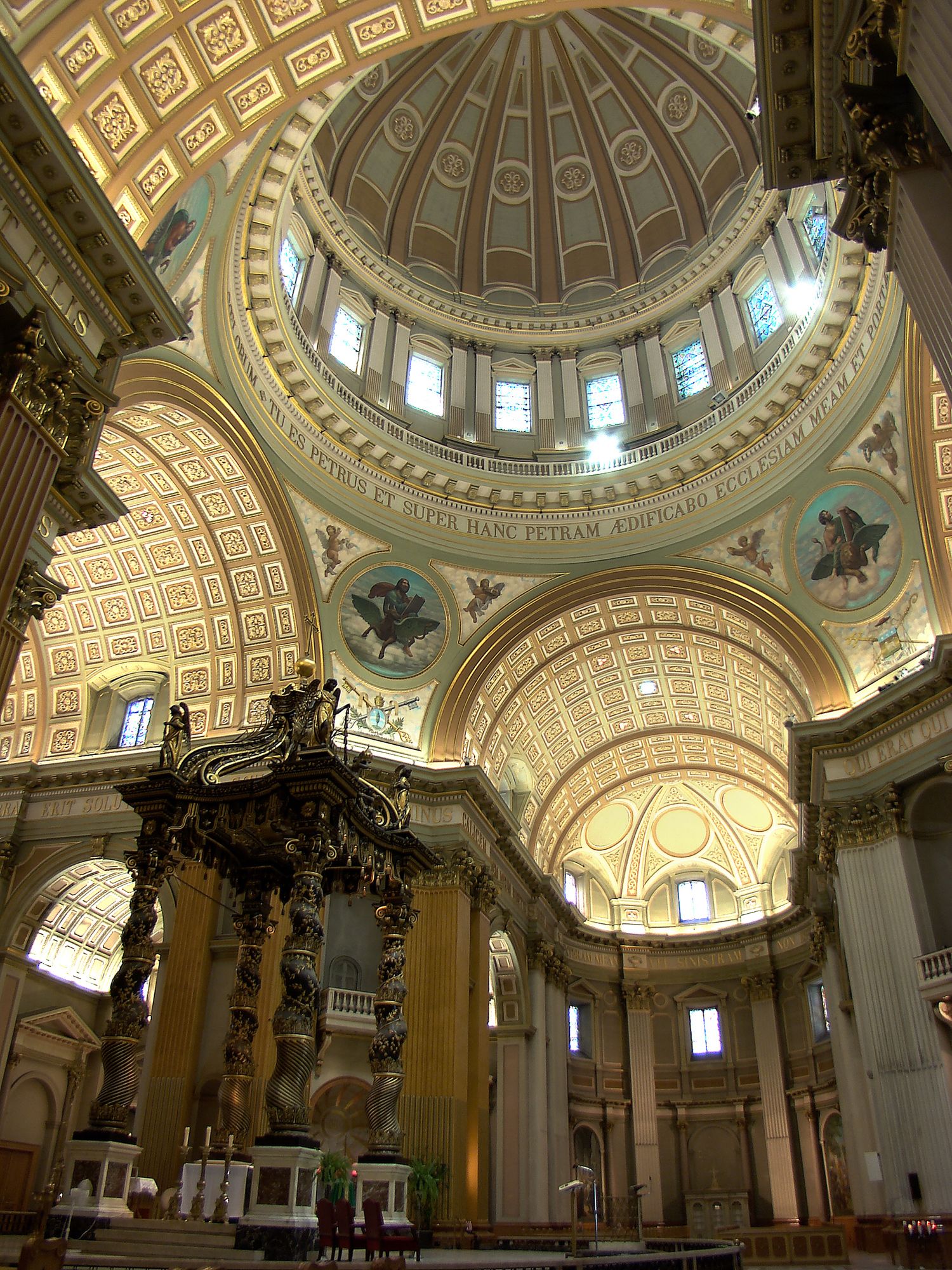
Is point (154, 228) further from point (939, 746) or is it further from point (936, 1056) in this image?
point (936, 1056)

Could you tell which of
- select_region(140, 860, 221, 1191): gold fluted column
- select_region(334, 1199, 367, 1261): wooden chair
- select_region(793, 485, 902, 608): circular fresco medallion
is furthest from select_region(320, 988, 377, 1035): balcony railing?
select_region(793, 485, 902, 608): circular fresco medallion

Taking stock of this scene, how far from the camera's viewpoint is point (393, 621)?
78.7ft

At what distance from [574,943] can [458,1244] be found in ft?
55.4

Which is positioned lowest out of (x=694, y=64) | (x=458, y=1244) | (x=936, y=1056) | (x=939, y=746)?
(x=458, y=1244)

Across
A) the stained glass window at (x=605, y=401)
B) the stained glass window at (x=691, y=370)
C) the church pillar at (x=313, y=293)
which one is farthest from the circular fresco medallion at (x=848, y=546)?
the church pillar at (x=313, y=293)

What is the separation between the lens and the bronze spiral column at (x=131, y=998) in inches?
449

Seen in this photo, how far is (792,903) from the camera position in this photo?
3228 centimetres

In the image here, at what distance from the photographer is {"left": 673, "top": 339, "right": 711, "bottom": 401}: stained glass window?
86.3ft

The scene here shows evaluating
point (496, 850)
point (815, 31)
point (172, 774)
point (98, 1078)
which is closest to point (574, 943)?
point (496, 850)

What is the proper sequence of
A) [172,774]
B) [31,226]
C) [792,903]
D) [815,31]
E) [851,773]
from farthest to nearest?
[792,903]
[851,773]
[172,774]
[31,226]
[815,31]

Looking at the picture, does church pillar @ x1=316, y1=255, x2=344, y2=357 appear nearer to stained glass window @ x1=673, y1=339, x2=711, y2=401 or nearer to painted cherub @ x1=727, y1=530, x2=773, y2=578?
stained glass window @ x1=673, y1=339, x2=711, y2=401

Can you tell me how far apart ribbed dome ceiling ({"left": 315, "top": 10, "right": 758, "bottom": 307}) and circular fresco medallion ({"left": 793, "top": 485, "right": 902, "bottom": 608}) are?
1005 cm

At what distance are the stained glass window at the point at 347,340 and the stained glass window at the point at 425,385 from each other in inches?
65.2

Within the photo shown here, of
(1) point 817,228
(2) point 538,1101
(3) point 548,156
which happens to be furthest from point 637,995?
(3) point 548,156
